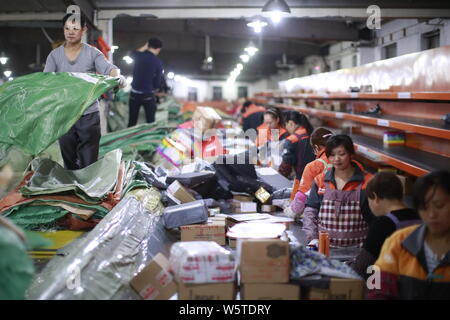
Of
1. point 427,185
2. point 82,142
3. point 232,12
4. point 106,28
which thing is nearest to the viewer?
point 427,185

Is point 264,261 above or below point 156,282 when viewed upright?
above

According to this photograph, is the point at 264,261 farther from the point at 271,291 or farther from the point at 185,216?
the point at 185,216

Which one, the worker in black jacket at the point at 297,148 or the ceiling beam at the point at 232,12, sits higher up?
the ceiling beam at the point at 232,12

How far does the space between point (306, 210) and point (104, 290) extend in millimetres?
1871

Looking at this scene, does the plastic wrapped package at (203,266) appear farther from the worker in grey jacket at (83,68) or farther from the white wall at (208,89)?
the white wall at (208,89)

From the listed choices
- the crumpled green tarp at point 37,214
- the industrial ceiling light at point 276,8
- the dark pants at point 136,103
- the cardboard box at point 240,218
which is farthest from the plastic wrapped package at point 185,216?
the dark pants at point 136,103

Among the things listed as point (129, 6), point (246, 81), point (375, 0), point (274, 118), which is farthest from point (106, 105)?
point (246, 81)

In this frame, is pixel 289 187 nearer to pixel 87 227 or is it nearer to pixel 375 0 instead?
pixel 87 227

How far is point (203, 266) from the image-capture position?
2.65m

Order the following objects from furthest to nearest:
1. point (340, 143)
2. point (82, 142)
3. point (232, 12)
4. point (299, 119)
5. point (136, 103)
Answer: point (232, 12) < point (136, 103) < point (299, 119) < point (82, 142) < point (340, 143)

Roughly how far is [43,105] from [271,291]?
2901mm

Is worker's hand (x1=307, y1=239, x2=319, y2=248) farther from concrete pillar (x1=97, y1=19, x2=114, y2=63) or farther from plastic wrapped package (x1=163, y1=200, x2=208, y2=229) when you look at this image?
concrete pillar (x1=97, y1=19, x2=114, y2=63)

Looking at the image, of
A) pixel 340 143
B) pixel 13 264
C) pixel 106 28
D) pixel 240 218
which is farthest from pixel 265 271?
pixel 106 28

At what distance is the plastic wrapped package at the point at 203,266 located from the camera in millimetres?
2643
